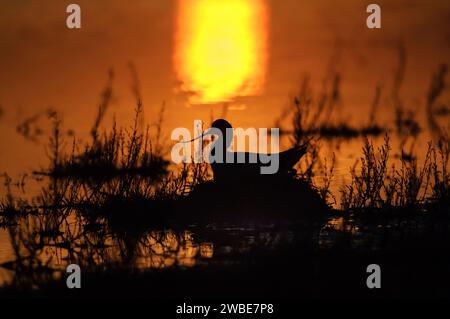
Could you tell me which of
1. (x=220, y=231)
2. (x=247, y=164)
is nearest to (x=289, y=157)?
(x=247, y=164)

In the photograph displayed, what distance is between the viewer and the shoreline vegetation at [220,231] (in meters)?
8.73

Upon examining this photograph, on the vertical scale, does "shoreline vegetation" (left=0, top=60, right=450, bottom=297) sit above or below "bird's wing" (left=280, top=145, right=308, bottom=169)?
below

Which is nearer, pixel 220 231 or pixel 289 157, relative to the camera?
pixel 220 231

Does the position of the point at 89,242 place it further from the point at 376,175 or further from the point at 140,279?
the point at 376,175

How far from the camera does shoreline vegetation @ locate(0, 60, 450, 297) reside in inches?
344

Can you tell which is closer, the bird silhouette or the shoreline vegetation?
the shoreline vegetation

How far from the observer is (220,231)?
39.3 feet

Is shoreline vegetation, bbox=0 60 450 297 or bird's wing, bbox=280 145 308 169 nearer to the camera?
shoreline vegetation, bbox=0 60 450 297

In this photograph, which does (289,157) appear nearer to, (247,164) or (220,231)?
(247,164)

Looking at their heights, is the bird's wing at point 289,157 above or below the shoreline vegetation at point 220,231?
above

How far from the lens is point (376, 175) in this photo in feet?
42.1

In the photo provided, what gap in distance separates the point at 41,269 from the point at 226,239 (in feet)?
8.96

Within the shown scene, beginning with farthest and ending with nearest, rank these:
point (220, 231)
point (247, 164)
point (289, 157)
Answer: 1. point (247, 164)
2. point (289, 157)
3. point (220, 231)

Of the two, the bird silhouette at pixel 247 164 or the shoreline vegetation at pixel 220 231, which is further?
the bird silhouette at pixel 247 164
